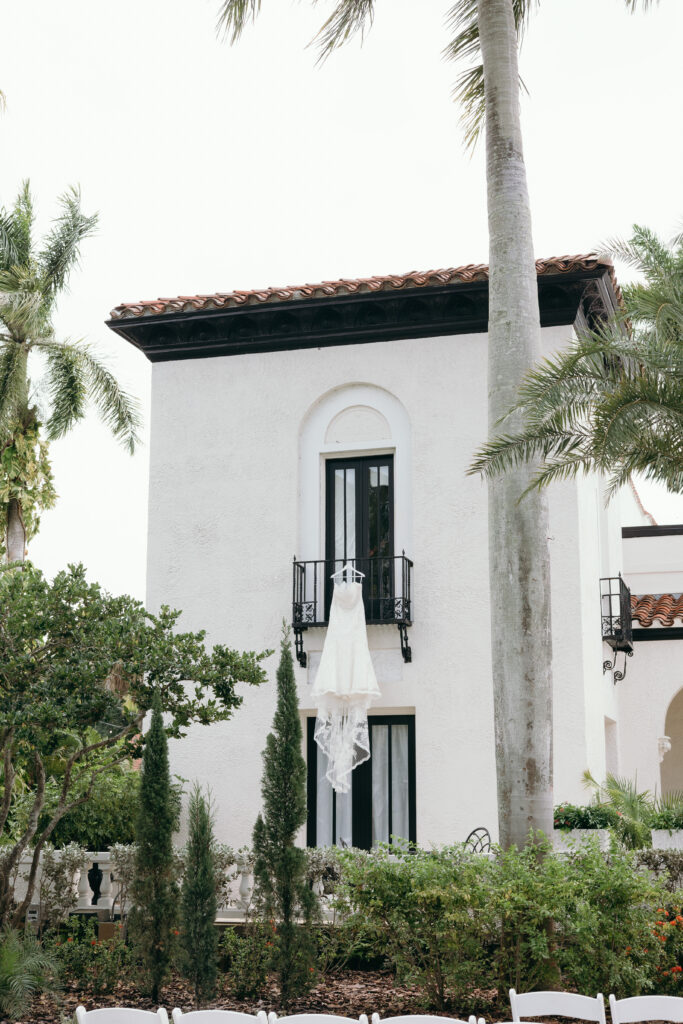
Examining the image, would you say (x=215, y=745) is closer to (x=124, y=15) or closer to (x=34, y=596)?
(x=34, y=596)

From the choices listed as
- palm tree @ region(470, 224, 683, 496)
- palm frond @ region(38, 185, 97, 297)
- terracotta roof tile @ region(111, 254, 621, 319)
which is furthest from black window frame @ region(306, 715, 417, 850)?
palm frond @ region(38, 185, 97, 297)

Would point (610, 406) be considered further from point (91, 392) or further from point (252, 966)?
point (91, 392)

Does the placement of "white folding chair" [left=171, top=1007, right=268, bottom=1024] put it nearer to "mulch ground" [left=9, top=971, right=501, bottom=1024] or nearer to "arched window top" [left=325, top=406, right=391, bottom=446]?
"mulch ground" [left=9, top=971, right=501, bottom=1024]

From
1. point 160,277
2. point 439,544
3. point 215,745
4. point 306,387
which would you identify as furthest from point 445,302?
point 215,745

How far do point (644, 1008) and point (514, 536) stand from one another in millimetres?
4403

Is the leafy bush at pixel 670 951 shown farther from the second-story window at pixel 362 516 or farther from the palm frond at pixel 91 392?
the palm frond at pixel 91 392

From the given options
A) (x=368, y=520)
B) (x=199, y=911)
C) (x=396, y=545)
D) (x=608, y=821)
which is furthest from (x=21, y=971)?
(x=368, y=520)

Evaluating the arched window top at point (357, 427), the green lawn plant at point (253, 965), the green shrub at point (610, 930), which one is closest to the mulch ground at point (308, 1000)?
the green lawn plant at point (253, 965)

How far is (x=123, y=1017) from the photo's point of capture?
5.93 metres

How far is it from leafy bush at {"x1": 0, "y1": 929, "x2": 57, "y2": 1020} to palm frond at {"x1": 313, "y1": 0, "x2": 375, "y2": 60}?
30.6ft

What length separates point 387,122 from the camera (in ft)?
50.9

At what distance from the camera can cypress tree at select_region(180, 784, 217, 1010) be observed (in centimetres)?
917

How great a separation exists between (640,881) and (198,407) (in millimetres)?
9864

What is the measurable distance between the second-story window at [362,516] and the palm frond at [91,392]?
6.78m
